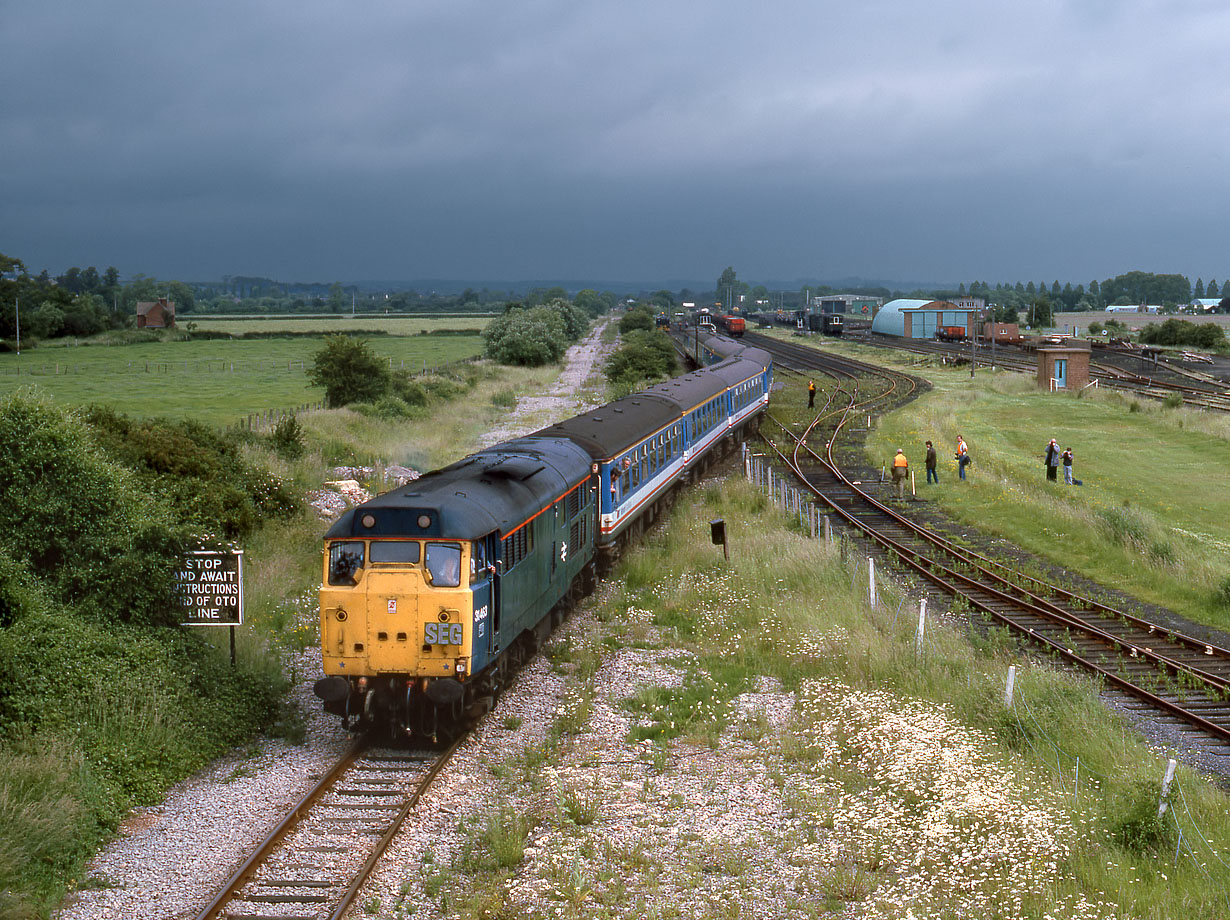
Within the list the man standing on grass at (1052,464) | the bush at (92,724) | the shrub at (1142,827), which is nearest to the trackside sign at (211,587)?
the bush at (92,724)

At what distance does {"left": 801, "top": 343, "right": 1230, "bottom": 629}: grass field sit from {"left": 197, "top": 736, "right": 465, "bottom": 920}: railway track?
54.3ft

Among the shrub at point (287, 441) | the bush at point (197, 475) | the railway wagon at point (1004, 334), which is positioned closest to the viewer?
the bush at point (197, 475)

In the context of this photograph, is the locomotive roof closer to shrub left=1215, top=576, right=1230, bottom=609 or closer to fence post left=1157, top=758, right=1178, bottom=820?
fence post left=1157, top=758, right=1178, bottom=820

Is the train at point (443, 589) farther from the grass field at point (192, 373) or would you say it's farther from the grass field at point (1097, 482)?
the grass field at point (192, 373)

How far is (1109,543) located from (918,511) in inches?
271

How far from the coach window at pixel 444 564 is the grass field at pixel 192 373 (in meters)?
31.4

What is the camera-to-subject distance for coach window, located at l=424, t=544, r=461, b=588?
14.2 m

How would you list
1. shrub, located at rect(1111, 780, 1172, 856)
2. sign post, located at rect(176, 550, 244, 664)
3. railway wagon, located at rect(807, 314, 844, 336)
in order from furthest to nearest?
railway wagon, located at rect(807, 314, 844, 336)
sign post, located at rect(176, 550, 244, 664)
shrub, located at rect(1111, 780, 1172, 856)

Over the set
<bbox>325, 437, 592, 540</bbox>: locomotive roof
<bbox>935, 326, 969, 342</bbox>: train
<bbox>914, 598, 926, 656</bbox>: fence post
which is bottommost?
<bbox>914, 598, 926, 656</bbox>: fence post

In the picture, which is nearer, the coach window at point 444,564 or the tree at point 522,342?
the coach window at point 444,564

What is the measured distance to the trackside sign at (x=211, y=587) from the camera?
16031mm

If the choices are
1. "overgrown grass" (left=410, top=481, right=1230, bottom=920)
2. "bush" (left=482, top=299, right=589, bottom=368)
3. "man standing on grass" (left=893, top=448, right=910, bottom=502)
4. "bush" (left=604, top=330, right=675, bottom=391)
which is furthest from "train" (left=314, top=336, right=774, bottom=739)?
"bush" (left=482, top=299, right=589, bottom=368)

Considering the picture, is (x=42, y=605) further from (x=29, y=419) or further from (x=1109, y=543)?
(x=1109, y=543)

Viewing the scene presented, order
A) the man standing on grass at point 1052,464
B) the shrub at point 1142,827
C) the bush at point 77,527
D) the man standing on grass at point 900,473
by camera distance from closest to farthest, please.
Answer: the shrub at point 1142,827 < the bush at point 77,527 < the man standing on grass at point 900,473 < the man standing on grass at point 1052,464
